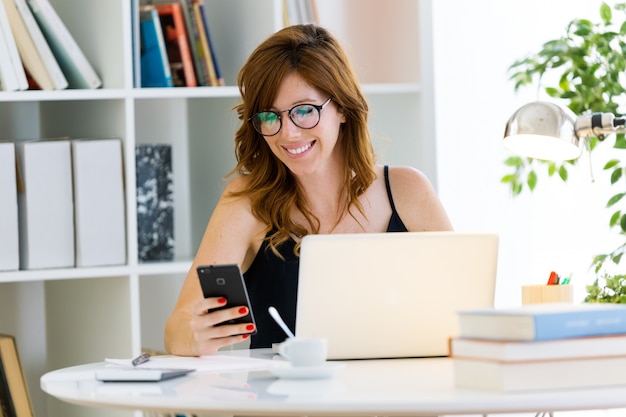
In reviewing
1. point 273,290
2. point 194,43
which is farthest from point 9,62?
point 273,290

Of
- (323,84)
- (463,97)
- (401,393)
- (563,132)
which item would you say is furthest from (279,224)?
(463,97)

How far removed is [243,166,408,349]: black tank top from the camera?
235cm

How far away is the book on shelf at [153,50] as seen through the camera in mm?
2752

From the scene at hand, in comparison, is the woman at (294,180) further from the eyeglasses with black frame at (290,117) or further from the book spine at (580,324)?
the book spine at (580,324)

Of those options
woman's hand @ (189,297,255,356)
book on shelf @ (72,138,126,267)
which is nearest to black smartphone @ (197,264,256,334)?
woman's hand @ (189,297,255,356)

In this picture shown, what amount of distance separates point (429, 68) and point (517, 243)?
2.90ft

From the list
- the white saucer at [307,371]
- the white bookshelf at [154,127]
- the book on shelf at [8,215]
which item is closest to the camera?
the white saucer at [307,371]

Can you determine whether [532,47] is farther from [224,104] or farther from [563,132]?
[563,132]

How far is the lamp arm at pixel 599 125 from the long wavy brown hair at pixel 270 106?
61 cm

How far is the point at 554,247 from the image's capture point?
11.3 feet

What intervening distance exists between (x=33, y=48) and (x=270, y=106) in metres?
0.74

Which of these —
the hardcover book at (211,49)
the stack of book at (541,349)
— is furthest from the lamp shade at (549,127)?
the hardcover book at (211,49)

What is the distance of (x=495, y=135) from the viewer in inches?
136

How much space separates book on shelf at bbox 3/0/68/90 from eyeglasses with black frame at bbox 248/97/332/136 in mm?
655
